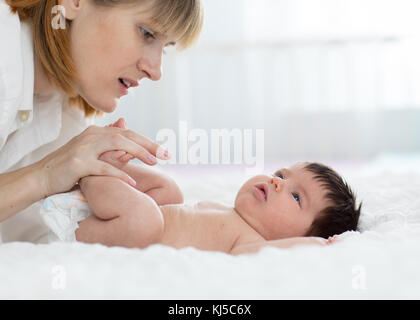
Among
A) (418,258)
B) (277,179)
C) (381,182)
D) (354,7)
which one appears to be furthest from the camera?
(354,7)

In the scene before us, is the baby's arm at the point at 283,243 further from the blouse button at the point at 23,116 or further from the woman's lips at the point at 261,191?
the blouse button at the point at 23,116

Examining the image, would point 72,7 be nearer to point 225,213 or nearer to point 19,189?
point 19,189

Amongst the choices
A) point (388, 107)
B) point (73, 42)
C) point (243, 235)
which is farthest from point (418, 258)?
point (388, 107)

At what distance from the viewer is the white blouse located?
3.42ft

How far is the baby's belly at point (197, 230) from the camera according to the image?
0.98m

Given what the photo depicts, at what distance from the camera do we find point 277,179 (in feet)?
3.60

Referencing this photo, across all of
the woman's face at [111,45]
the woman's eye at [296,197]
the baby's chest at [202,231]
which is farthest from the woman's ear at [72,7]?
the woman's eye at [296,197]

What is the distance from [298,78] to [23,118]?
2845mm

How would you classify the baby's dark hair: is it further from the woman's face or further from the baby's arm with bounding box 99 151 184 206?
the woman's face

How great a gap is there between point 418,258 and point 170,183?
2.06 feet

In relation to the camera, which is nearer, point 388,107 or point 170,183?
point 170,183

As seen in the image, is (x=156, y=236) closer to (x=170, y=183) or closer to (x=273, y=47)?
(x=170, y=183)

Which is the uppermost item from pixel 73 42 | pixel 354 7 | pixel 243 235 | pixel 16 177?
pixel 354 7

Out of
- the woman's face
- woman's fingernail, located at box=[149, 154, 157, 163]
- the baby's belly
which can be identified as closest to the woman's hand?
woman's fingernail, located at box=[149, 154, 157, 163]
